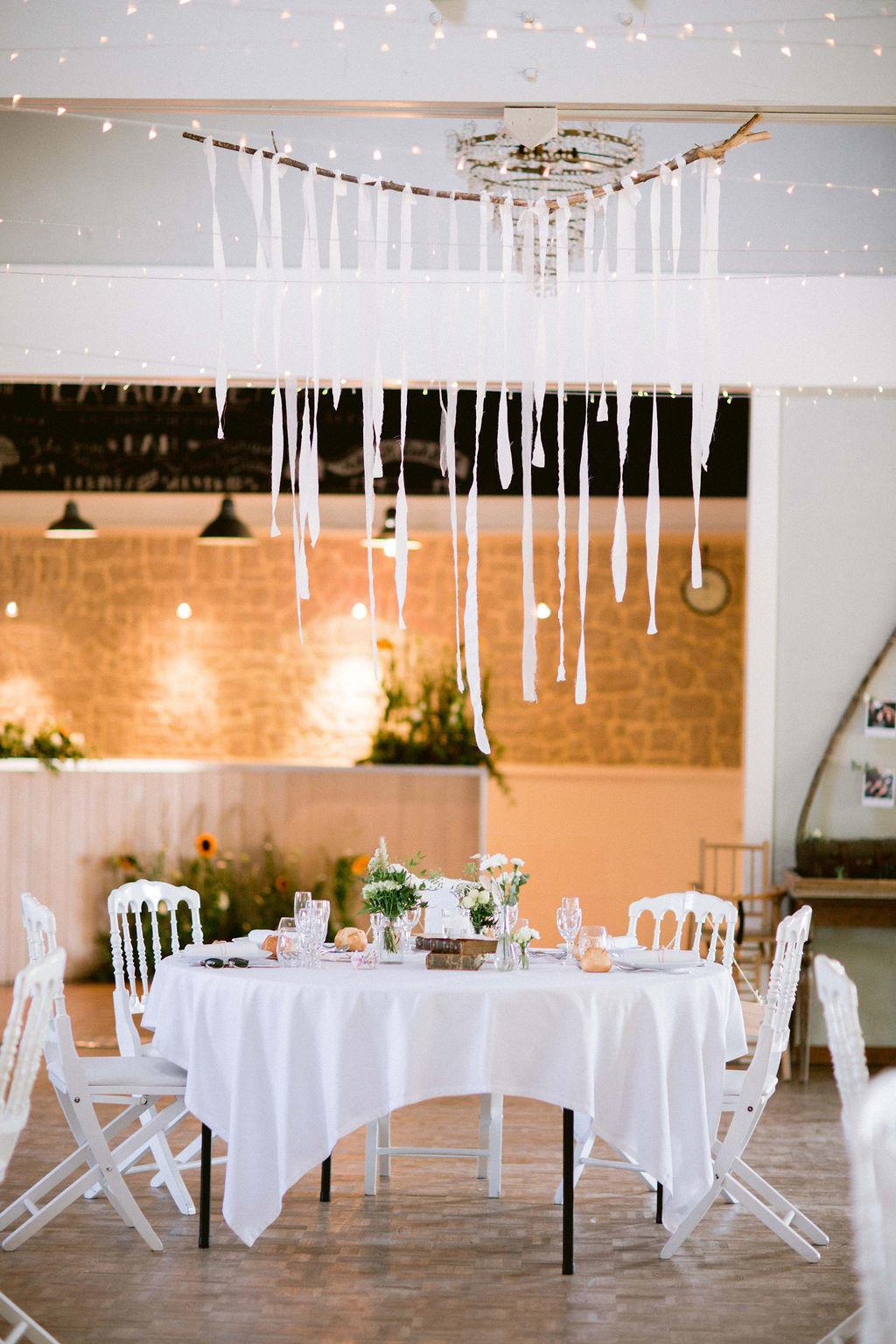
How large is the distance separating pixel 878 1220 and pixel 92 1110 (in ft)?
6.61

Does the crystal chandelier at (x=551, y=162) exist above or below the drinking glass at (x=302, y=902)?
above

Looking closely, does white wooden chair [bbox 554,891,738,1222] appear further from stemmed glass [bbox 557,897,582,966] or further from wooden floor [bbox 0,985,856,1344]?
stemmed glass [bbox 557,897,582,966]

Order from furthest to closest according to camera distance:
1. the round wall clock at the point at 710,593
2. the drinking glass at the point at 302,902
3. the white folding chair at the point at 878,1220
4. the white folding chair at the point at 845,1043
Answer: the round wall clock at the point at 710,593 < the drinking glass at the point at 302,902 < the white folding chair at the point at 845,1043 < the white folding chair at the point at 878,1220

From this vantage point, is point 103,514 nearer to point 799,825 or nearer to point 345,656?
point 345,656

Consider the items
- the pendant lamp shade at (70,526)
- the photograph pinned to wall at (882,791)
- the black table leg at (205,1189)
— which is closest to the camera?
the black table leg at (205,1189)

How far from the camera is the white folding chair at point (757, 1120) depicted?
3.60m

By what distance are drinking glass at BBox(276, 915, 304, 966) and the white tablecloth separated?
255 millimetres

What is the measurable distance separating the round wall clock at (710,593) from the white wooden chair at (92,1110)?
5.89 metres

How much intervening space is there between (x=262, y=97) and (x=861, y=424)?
3.18 m

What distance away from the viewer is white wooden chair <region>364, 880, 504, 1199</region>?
4031 millimetres

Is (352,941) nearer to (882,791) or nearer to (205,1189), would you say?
(205,1189)

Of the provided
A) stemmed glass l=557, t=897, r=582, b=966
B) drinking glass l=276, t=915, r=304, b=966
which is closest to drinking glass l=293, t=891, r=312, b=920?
drinking glass l=276, t=915, r=304, b=966

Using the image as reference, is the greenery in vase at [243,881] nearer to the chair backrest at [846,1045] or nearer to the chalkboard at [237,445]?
the chalkboard at [237,445]

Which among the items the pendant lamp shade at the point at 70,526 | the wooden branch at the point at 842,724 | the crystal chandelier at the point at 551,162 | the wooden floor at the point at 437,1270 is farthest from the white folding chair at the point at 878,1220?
the pendant lamp shade at the point at 70,526
